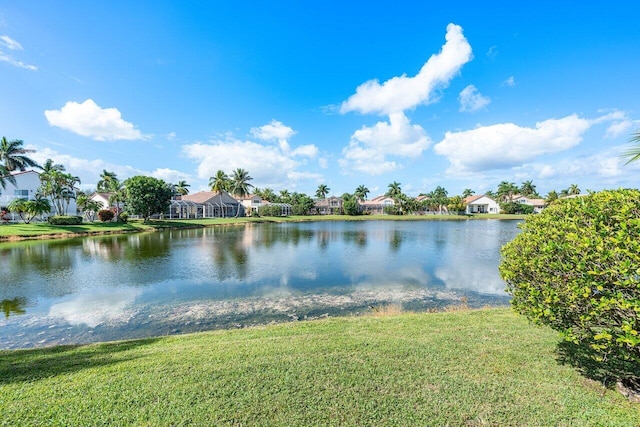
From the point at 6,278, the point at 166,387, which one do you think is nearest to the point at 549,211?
the point at 166,387

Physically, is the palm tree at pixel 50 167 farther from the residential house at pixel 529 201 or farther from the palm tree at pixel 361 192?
the residential house at pixel 529 201

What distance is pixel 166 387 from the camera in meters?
4.50

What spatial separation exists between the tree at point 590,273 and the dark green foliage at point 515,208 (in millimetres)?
99306

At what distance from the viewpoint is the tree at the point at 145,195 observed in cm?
4681

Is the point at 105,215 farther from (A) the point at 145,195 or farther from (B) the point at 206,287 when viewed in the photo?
(B) the point at 206,287

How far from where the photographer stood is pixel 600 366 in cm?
488

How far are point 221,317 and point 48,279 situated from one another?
12881 mm

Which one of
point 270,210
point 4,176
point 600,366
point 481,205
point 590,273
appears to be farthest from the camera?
point 481,205

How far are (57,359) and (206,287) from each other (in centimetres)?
895

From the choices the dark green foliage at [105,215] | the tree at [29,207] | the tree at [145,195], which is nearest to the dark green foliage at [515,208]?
the tree at [145,195]

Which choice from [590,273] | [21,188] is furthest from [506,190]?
[21,188]

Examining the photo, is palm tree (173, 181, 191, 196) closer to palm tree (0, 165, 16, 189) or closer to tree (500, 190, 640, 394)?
palm tree (0, 165, 16, 189)

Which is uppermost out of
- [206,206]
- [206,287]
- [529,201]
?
[206,206]

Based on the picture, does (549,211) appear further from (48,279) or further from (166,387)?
(48,279)
